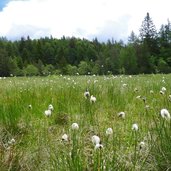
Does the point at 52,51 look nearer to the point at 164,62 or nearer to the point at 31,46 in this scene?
the point at 31,46

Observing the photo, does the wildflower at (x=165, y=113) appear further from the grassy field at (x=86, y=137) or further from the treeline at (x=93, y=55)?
A: the treeline at (x=93, y=55)

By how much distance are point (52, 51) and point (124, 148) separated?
14903 cm

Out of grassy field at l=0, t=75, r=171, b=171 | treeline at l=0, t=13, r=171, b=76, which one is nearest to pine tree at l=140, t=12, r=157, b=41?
treeline at l=0, t=13, r=171, b=76

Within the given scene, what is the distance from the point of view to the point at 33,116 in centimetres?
541

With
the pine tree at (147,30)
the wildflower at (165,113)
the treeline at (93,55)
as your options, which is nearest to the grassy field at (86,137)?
the wildflower at (165,113)

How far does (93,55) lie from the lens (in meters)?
152

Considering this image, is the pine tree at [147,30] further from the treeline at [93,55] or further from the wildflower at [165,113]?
the wildflower at [165,113]

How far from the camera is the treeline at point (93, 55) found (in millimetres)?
84562

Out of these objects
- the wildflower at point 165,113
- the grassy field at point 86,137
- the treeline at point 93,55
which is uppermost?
the treeline at point 93,55

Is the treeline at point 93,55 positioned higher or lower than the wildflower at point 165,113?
higher

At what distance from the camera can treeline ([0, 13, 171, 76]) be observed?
277ft

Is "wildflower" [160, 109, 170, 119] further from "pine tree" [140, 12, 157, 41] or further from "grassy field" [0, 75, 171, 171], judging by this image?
"pine tree" [140, 12, 157, 41]

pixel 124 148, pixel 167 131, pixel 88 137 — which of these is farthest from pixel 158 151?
pixel 88 137

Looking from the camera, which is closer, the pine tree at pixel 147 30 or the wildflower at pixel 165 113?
the wildflower at pixel 165 113
